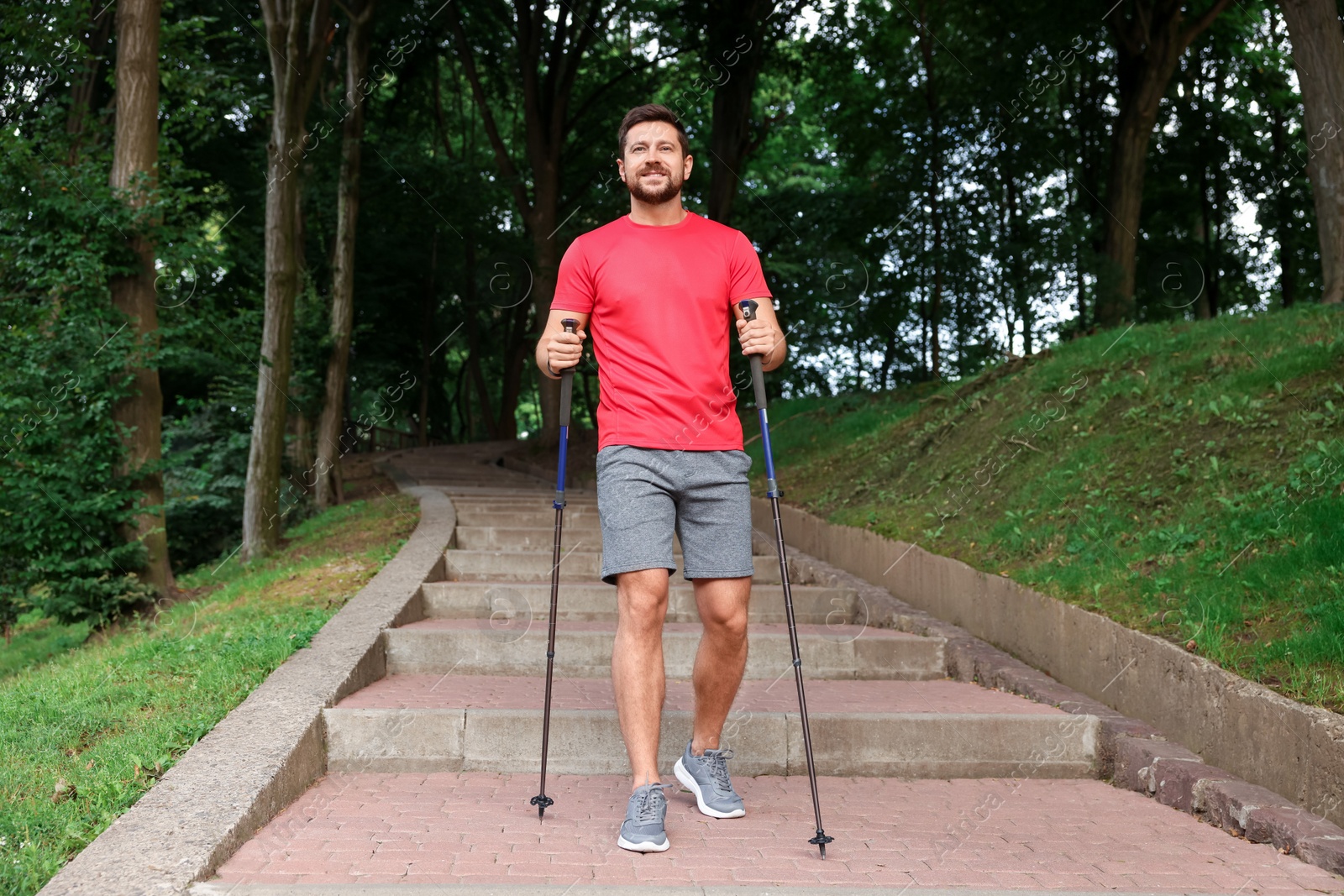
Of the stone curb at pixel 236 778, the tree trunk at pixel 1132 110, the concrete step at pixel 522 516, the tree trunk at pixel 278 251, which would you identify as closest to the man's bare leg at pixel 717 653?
the stone curb at pixel 236 778

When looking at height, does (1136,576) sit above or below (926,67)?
below

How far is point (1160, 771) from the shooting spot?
3.76 metres

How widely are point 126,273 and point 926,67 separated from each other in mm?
14229

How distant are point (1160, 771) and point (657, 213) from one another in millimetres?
2530

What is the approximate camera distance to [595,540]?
28.0 feet

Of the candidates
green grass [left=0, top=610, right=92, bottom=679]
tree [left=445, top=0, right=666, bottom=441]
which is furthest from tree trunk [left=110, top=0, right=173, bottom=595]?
tree [left=445, top=0, right=666, bottom=441]

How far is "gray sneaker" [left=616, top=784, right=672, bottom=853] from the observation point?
3.12 m

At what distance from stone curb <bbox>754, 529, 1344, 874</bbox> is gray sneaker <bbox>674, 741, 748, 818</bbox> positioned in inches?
56.3

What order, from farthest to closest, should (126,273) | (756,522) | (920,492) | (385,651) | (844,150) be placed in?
1. (844,150)
2. (756,522)
3. (126,273)
4. (920,492)
5. (385,651)

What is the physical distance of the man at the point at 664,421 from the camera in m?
3.41

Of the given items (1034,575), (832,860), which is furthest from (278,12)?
(832,860)

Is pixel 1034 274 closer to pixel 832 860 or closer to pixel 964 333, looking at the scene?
pixel 964 333

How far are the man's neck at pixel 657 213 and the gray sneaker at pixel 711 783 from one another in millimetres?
1734

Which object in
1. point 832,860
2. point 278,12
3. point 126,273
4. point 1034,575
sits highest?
point 278,12
